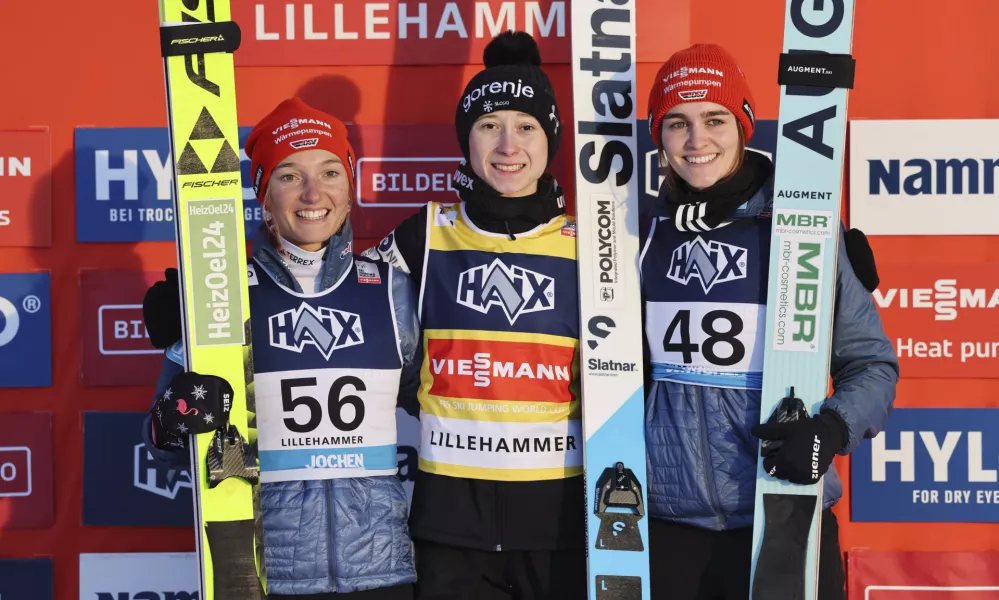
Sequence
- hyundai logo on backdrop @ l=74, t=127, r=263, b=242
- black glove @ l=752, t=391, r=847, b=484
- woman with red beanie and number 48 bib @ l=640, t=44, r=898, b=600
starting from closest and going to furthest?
black glove @ l=752, t=391, r=847, b=484 < woman with red beanie and number 48 bib @ l=640, t=44, r=898, b=600 < hyundai logo on backdrop @ l=74, t=127, r=263, b=242

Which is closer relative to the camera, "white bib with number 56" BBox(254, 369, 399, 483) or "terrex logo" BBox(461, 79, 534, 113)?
"white bib with number 56" BBox(254, 369, 399, 483)

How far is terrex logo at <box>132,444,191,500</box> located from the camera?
11.3ft

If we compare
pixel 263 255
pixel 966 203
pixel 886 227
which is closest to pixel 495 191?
pixel 263 255

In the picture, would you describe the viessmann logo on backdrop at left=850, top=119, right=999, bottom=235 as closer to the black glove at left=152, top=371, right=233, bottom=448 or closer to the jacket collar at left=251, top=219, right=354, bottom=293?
the jacket collar at left=251, top=219, right=354, bottom=293

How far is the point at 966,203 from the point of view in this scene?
3.30 m

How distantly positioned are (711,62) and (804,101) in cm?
30

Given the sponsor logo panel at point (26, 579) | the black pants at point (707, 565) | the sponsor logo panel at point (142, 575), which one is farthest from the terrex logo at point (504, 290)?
the sponsor logo panel at point (26, 579)

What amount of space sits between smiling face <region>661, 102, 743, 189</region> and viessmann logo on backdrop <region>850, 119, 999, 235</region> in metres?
1.07

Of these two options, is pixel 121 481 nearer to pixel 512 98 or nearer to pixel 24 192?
pixel 24 192

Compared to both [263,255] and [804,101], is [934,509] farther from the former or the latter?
[263,255]

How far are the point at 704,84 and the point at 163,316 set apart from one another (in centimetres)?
161

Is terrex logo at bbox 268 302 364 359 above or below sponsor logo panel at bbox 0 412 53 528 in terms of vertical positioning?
above

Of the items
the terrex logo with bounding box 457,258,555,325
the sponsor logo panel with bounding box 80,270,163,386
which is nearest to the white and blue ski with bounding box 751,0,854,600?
the terrex logo with bounding box 457,258,555,325

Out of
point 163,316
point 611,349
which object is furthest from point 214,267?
point 611,349
